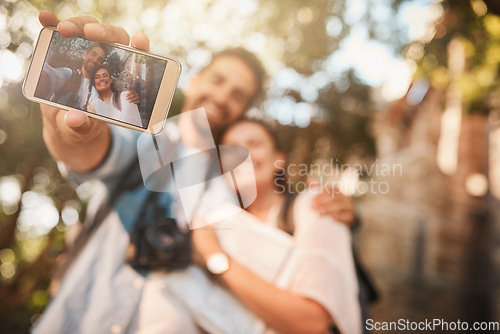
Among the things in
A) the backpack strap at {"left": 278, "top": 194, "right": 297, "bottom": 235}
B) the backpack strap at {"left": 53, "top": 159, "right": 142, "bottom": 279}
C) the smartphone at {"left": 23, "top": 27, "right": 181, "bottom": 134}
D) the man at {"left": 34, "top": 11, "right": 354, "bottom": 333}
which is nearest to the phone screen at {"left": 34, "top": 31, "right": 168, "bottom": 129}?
the smartphone at {"left": 23, "top": 27, "right": 181, "bottom": 134}

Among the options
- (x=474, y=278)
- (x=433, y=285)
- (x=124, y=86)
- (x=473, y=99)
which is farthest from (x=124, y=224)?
(x=474, y=278)

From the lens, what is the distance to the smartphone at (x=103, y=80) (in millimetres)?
729

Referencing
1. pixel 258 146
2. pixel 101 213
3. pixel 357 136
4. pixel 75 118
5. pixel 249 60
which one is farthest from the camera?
pixel 357 136

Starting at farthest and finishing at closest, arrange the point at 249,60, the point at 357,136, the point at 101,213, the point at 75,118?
the point at 357,136, the point at 249,60, the point at 101,213, the point at 75,118

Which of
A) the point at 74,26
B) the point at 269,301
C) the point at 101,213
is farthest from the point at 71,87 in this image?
the point at 269,301

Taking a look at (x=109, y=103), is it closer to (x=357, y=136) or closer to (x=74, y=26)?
(x=74, y=26)

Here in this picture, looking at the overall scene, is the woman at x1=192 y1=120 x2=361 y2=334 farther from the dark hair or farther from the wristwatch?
the dark hair

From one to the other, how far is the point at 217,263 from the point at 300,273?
0.28 metres

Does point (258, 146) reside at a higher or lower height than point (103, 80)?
lower

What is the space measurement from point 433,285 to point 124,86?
14.5 feet

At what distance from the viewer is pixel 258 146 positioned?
1276 millimetres

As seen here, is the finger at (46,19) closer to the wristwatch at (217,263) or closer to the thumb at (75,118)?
the thumb at (75,118)

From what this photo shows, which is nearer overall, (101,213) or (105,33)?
(105,33)

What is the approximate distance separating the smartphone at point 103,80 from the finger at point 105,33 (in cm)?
2
